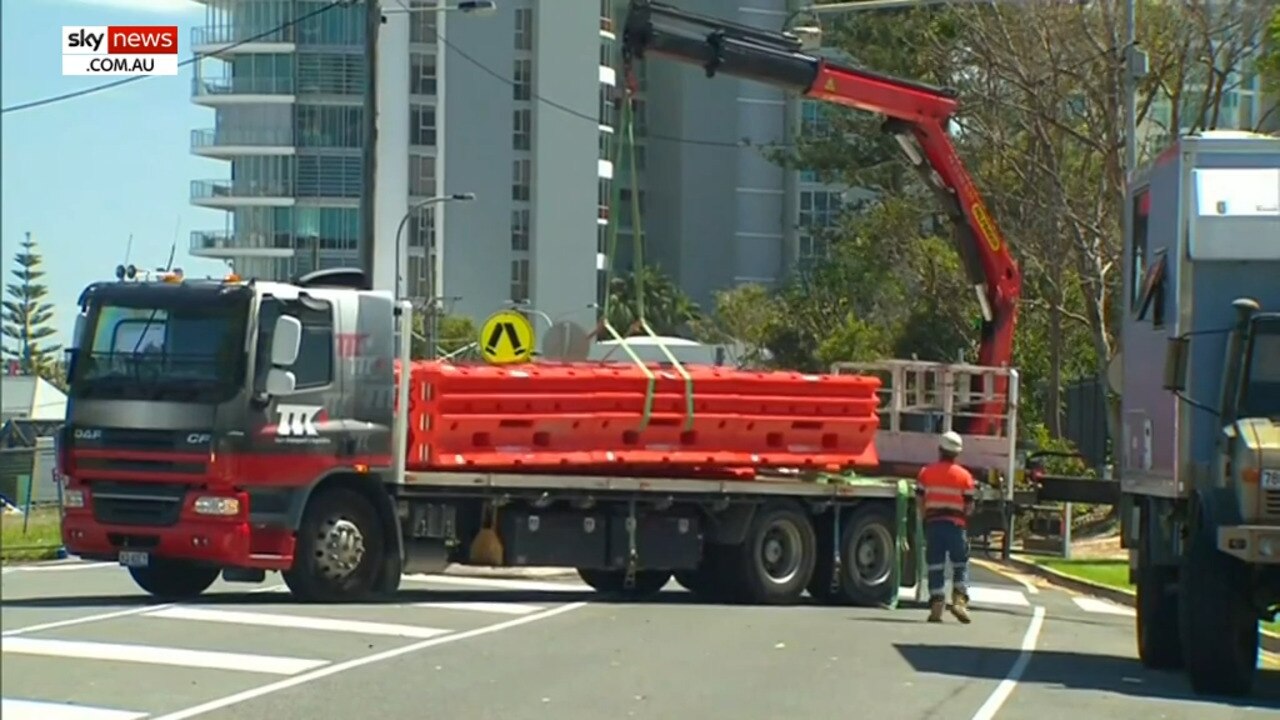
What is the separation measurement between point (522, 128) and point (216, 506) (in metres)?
73.8

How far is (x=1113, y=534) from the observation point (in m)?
40.9

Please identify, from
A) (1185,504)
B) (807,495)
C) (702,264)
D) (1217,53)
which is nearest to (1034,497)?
(807,495)

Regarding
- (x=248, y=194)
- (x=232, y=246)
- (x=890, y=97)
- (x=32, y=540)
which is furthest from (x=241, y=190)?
(x=890, y=97)

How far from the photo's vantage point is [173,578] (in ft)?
64.0

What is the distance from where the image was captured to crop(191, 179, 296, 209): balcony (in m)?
82.8

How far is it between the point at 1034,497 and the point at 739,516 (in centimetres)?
353

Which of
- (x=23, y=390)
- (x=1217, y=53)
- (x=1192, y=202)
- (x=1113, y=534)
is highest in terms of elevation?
(x=1217, y=53)

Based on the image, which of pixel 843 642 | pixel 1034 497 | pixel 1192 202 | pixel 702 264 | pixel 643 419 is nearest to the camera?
pixel 1192 202

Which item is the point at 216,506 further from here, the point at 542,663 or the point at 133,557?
the point at 542,663

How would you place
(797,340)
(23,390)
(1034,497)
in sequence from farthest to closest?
(797,340) < (1034,497) < (23,390)

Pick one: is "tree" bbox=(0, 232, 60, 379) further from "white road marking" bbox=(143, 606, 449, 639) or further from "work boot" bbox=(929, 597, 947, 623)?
"work boot" bbox=(929, 597, 947, 623)

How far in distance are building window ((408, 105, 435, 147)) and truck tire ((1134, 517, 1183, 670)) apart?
7331 centimetres

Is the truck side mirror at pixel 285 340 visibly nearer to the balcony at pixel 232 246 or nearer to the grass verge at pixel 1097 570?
the grass verge at pixel 1097 570

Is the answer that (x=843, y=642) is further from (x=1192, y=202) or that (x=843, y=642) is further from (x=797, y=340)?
(x=797, y=340)
